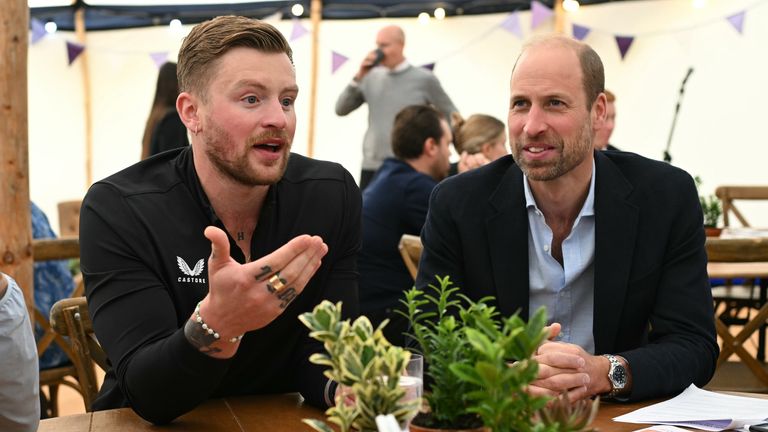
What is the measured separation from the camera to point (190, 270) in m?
1.78

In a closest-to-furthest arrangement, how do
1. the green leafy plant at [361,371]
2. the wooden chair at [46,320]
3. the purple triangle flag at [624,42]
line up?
the green leafy plant at [361,371] → the wooden chair at [46,320] → the purple triangle flag at [624,42]

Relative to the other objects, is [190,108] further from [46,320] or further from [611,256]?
[46,320]

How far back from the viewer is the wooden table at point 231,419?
4.87ft

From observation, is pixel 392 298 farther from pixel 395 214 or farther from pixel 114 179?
pixel 114 179

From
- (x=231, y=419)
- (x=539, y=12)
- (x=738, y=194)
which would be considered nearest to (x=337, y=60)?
(x=539, y=12)

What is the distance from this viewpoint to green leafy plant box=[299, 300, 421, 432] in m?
0.93

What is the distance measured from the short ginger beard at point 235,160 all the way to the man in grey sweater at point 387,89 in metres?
4.86

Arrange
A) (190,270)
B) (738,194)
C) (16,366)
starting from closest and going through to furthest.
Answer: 1. (16,366)
2. (190,270)
3. (738,194)

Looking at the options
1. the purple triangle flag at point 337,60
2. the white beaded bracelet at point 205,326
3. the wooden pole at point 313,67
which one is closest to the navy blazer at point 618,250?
the white beaded bracelet at point 205,326

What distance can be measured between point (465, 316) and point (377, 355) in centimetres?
15

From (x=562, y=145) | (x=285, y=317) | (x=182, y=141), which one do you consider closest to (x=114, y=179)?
(x=285, y=317)

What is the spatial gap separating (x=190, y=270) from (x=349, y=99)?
225 inches

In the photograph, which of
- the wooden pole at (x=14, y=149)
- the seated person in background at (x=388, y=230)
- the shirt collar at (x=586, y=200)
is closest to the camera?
the shirt collar at (x=586, y=200)

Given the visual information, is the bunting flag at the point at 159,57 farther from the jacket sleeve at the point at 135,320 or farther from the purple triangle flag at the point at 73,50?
the jacket sleeve at the point at 135,320
